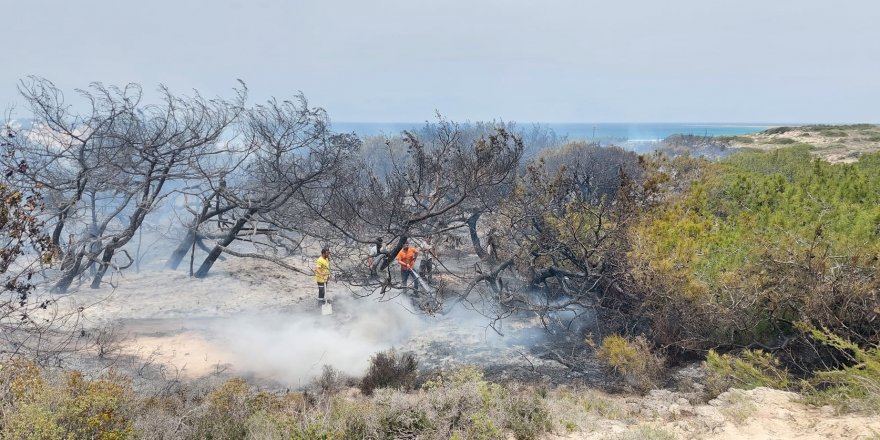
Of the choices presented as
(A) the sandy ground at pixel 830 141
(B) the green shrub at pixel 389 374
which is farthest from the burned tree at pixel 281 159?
(A) the sandy ground at pixel 830 141

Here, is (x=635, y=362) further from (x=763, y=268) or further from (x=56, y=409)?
(x=56, y=409)

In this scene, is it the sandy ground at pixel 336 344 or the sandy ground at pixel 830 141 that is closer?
the sandy ground at pixel 336 344

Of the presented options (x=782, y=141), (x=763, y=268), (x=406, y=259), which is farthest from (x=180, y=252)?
(x=782, y=141)

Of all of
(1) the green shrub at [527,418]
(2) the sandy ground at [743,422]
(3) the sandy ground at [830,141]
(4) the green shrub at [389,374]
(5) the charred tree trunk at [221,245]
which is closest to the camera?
(2) the sandy ground at [743,422]

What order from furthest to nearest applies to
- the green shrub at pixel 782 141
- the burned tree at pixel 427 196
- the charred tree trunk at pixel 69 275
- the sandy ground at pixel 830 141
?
the green shrub at pixel 782 141 < the sandy ground at pixel 830 141 < the charred tree trunk at pixel 69 275 < the burned tree at pixel 427 196

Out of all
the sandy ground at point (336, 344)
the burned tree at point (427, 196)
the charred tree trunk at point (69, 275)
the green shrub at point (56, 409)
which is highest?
the burned tree at point (427, 196)

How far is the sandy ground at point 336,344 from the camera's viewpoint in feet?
17.6

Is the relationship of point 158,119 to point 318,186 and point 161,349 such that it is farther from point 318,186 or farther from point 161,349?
point 161,349

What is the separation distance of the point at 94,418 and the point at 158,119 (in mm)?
10082

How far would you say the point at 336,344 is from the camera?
9742 mm

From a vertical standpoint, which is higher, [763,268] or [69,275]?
[763,268]

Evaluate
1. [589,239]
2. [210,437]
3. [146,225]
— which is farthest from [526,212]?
[146,225]

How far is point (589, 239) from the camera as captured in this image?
33.8 ft

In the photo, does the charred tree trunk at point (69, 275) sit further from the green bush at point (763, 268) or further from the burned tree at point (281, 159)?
the green bush at point (763, 268)
